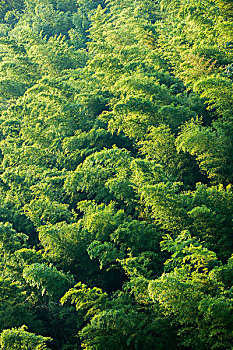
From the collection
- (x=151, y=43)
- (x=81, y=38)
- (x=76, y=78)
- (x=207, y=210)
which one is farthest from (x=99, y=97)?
(x=81, y=38)

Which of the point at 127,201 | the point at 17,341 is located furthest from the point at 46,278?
the point at 127,201

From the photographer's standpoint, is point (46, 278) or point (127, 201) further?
point (127, 201)

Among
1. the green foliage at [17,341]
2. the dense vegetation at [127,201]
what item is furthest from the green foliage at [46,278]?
the green foliage at [17,341]

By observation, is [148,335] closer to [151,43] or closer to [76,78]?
[76,78]

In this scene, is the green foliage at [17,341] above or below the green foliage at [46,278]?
below

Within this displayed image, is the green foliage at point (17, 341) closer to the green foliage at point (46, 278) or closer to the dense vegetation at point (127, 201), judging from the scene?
the dense vegetation at point (127, 201)

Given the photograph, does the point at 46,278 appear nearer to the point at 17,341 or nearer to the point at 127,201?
the point at 17,341

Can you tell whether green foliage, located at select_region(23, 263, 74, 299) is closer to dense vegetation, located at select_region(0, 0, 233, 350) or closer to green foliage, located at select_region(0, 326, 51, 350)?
dense vegetation, located at select_region(0, 0, 233, 350)

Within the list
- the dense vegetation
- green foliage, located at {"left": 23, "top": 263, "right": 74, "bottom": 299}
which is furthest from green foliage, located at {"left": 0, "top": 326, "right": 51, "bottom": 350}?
green foliage, located at {"left": 23, "top": 263, "right": 74, "bottom": 299}
